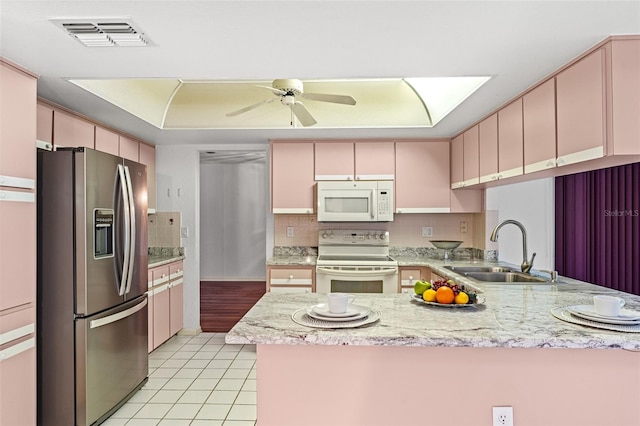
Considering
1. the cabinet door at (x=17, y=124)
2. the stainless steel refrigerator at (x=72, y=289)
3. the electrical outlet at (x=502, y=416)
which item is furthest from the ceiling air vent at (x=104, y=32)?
the electrical outlet at (x=502, y=416)

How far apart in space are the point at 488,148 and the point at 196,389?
2948 mm

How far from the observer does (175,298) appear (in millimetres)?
4227

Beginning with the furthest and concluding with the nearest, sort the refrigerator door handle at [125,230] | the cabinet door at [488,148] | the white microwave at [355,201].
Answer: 1. the white microwave at [355,201]
2. the cabinet door at [488,148]
3. the refrigerator door handle at [125,230]

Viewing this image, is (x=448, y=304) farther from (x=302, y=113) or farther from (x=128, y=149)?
(x=128, y=149)

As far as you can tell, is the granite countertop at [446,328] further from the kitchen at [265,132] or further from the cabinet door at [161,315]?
the cabinet door at [161,315]

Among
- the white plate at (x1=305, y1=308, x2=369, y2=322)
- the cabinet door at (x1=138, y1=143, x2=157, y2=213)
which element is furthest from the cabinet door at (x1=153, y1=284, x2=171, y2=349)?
the white plate at (x1=305, y1=308, x2=369, y2=322)

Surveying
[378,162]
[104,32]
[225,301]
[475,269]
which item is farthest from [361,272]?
[225,301]

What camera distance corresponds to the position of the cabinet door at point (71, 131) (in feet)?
9.17

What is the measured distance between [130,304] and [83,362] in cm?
54

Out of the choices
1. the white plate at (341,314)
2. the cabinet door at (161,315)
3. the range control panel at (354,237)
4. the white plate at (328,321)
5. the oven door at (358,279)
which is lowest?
the cabinet door at (161,315)

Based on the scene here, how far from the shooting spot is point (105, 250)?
2.57 metres

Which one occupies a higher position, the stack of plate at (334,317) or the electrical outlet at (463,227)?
the electrical outlet at (463,227)

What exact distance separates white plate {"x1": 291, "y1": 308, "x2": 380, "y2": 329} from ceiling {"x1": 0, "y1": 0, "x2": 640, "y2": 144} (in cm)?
126

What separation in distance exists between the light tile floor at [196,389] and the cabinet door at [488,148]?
8.08 feet
